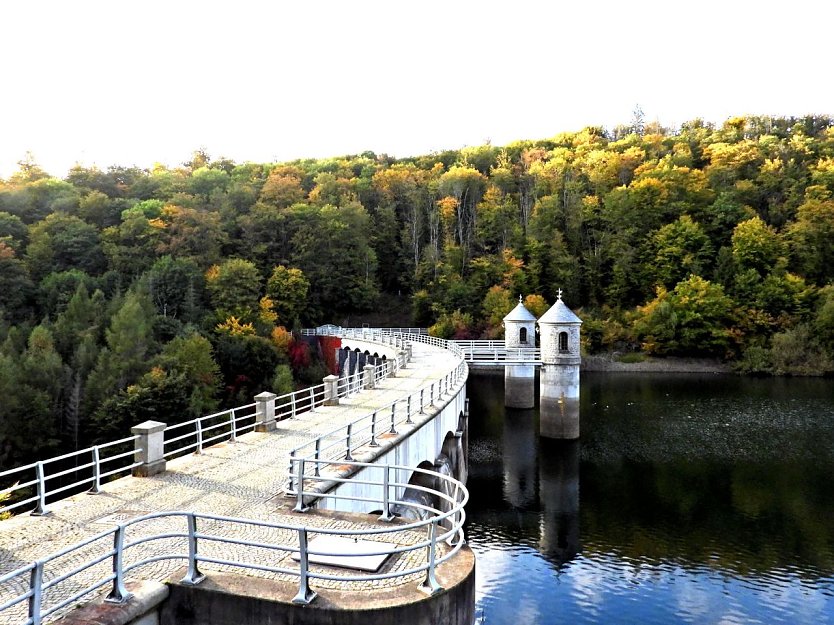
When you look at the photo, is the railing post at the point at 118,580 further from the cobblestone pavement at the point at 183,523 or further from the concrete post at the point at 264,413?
the concrete post at the point at 264,413

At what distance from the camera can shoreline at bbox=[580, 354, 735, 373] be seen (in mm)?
63531

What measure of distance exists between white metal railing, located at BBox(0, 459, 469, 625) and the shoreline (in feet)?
187

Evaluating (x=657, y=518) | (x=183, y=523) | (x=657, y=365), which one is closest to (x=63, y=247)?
(x=657, y=365)

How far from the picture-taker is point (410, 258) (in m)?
87.6

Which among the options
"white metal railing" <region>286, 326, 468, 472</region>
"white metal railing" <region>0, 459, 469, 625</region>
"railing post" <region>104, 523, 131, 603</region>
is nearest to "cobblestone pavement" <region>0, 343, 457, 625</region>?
"white metal railing" <region>0, 459, 469, 625</region>

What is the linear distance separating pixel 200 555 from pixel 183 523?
215 cm

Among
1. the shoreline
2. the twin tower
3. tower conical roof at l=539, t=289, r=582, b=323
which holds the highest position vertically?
tower conical roof at l=539, t=289, r=582, b=323

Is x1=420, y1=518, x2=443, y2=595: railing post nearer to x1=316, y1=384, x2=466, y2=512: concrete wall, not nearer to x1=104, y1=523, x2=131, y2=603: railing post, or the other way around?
x1=316, y1=384, x2=466, y2=512: concrete wall

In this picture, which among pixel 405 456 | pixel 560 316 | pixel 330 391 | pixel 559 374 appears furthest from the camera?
pixel 560 316

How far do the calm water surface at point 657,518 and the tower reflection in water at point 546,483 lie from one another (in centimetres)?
9

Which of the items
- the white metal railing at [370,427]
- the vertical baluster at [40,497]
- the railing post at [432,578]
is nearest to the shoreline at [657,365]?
the white metal railing at [370,427]

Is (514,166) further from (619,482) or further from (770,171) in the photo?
(619,482)

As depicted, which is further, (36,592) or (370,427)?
(370,427)

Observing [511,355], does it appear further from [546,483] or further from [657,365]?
[657,365]
